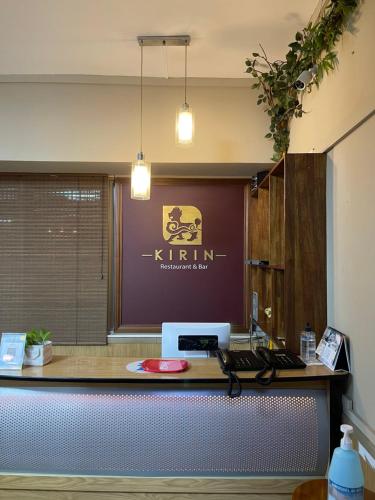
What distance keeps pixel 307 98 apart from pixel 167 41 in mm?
984

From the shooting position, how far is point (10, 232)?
10.9 ft

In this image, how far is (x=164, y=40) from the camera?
2.24m

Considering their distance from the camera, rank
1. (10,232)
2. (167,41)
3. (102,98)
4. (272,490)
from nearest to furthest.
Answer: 1. (272,490)
2. (167,41)
3. (102,98)
4. (10,232)

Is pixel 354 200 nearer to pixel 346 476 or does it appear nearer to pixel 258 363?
pixel 258 363

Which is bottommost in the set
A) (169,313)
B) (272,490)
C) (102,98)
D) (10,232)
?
(272,490)

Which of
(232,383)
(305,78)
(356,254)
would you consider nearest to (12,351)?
(232,383)

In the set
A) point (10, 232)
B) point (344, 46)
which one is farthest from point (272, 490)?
point (10, 232)

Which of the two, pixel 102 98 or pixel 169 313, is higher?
pixel 102 98

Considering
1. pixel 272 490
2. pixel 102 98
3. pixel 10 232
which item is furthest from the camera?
pixel 10 232

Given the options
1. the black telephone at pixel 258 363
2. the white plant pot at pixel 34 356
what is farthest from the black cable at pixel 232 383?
the white plant pot at pixel 34 356

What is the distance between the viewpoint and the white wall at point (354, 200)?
149cm

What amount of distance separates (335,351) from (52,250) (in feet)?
8.58

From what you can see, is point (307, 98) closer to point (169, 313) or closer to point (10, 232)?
point (169, 313)

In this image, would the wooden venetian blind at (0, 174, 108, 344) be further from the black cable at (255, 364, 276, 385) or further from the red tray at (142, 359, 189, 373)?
the black cable at (255, 364, 276, 385)
